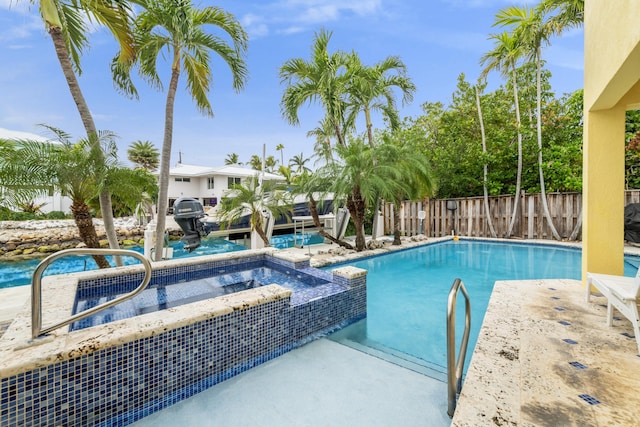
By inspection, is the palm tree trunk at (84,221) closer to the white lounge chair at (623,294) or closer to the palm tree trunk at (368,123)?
the white lounge chair at (623,294)

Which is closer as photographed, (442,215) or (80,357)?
Answer: (80,357)

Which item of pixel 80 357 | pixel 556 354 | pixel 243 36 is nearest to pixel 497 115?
pixel 243 36

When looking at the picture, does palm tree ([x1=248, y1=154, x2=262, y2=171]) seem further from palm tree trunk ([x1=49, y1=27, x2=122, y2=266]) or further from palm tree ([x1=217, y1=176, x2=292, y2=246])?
palm tree trunk ([x1=49, y1=27, x2=122, y2=266])

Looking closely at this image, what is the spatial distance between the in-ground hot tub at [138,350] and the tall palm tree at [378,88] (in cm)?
765

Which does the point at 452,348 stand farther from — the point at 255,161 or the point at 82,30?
the point at 255,161

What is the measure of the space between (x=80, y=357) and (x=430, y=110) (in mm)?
17715

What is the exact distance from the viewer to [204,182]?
2656 cm

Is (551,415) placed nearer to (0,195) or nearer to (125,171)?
(125,171)

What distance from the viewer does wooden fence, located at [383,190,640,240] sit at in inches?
425

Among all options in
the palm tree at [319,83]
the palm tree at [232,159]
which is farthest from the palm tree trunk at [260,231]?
the palm tree at [232,159]

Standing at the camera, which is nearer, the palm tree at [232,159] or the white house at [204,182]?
the white house at [204,182]

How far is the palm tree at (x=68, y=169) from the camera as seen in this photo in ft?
16.0

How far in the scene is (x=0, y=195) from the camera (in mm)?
4965

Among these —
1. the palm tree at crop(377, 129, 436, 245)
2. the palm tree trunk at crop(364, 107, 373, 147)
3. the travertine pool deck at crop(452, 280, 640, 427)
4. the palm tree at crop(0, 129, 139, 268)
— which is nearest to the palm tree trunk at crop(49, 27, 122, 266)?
the palm tree at crop(0, 129, 139, 268)
